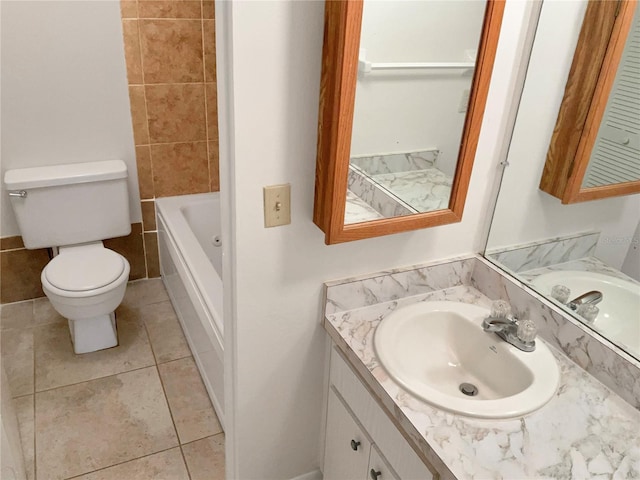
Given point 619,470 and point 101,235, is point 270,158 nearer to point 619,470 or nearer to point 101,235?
point 619,470

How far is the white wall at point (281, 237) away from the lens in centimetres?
125

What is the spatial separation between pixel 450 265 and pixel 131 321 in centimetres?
182

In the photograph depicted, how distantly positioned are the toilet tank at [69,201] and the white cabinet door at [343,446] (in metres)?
1.63

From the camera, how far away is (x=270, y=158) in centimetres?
135

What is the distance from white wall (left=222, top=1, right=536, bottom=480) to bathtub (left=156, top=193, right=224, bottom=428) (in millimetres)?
313

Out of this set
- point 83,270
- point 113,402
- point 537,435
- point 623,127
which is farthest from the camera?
point 83,270

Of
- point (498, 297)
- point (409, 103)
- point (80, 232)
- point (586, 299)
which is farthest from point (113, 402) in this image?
point (586, 299)

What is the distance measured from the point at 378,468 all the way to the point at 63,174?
2.03m

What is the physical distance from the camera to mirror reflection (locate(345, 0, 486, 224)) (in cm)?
135

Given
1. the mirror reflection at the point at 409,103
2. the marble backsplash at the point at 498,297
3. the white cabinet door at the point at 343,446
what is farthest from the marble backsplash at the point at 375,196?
the white cabinet door at the point at 343,446

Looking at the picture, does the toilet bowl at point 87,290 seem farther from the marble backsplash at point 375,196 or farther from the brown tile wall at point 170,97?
the marble backsplash at point 375,196

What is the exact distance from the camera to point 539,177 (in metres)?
1.66

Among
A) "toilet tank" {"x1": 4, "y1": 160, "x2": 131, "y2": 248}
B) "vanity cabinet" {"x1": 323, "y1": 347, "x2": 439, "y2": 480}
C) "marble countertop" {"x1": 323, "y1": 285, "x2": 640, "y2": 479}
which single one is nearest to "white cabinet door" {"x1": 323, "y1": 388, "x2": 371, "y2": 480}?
"vanity cabinet" {"x1": 323, "y1": 347, "x2": 439, "y2": 480}

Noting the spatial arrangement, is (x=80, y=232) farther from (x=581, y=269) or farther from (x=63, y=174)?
(x=581, y=269)
